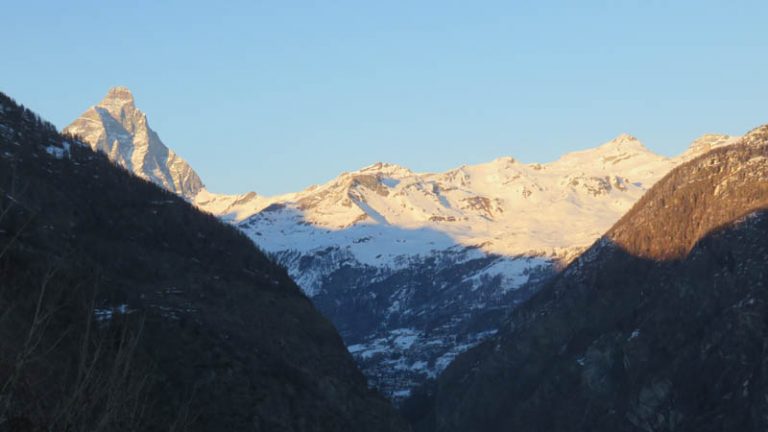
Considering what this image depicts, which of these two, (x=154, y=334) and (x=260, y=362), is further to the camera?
(x=260, y=362)

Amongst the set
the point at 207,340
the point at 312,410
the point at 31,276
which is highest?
the point at 31,276

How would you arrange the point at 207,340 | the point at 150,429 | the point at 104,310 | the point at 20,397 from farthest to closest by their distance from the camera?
the point at 207,340 → the point at 104,310 → the point at 150,429 → the point at 20,397

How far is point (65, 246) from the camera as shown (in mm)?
195625

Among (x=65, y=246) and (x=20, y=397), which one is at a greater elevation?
(x=65, y=246)

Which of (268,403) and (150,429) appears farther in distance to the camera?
(268,403)

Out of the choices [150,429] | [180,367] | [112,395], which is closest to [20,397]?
[112,395]

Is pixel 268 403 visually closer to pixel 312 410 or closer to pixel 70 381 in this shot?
pixel 312 410

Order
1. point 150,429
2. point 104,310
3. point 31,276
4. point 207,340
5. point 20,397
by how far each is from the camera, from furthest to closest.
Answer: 1. point 207,340
2. point 104,310
3. point 31,276
4. point 150,429
5. point 20,397

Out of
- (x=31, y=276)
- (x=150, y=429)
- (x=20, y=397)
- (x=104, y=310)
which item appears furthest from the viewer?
(x=104, y=310)

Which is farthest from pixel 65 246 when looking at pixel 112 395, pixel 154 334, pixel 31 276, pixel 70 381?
pixel 112 395

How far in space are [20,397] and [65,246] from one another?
157495 millimetres

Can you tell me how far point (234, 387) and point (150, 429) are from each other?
5680cm

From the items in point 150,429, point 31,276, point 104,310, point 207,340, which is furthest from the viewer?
point 207,340

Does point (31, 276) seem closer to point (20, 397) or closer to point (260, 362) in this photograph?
point (260, 362)
